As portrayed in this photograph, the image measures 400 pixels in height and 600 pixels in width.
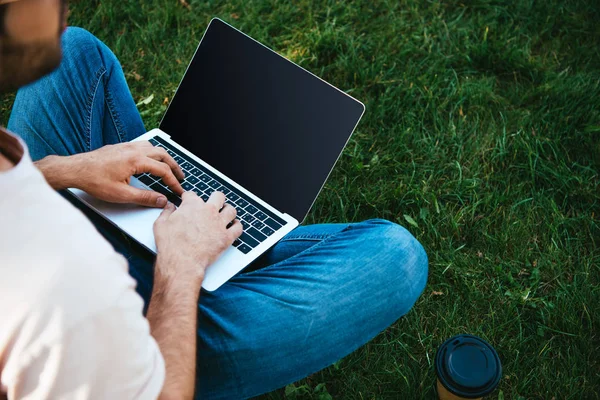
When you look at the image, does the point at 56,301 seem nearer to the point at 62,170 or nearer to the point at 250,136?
the point at 62,170

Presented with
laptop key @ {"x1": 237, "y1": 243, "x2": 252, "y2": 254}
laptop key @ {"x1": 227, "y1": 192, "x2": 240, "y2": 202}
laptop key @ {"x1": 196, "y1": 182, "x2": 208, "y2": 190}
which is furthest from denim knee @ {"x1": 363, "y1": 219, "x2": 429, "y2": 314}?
laptop key @ {"x1": 196, "y1": 182, "x2": 208, "y2": 190}

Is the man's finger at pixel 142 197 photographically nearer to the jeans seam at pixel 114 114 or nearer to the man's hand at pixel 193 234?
the man's hand at pixel 193 234

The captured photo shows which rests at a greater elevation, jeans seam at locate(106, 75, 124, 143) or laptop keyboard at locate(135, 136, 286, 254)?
jeans seam at locate(106, 75, 124, 143)

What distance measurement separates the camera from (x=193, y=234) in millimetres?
1715

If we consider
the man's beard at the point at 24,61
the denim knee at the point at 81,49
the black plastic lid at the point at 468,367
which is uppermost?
the man's beard at the point at 24,61

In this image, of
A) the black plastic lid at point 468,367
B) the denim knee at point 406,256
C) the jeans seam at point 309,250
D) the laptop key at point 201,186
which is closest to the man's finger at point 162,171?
the laptop key at point 201,186

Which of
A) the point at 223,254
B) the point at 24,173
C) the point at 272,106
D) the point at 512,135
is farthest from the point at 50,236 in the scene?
the point at 512,135

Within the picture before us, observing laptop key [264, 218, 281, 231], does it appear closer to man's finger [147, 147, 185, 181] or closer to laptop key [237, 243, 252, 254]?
laptop key [237, 243, 252, 254]

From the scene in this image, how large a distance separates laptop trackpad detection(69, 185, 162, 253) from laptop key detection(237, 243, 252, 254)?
0.86ft

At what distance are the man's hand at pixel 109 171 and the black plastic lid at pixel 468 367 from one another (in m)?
1.06

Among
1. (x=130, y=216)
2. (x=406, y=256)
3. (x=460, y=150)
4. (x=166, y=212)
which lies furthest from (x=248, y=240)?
(x=460, y=150)

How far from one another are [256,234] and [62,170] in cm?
62

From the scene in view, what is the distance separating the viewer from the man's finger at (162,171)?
1.82m

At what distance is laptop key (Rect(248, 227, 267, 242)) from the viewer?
1.91 metres
